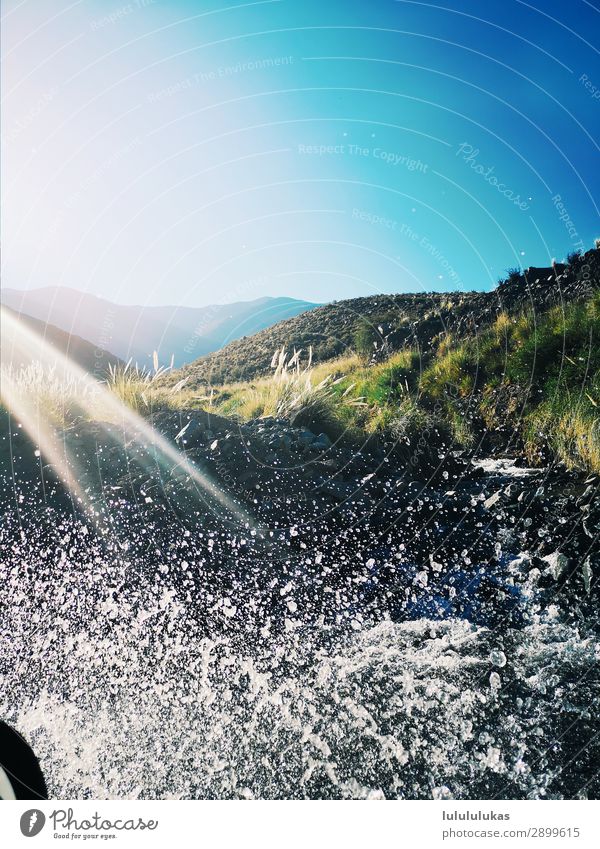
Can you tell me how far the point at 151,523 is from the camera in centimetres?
412

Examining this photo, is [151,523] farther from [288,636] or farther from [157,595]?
[288,636]

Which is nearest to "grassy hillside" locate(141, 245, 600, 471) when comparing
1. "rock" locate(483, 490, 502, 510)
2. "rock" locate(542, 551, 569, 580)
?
"rock" locate(483, 490, 502, 510)

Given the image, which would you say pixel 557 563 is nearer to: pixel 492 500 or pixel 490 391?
pixel 492 500

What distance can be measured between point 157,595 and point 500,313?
9.90m

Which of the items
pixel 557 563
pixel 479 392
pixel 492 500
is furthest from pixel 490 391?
pixel 557 563

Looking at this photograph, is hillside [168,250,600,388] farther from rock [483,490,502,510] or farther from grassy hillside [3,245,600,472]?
rock [483,490,502,510]

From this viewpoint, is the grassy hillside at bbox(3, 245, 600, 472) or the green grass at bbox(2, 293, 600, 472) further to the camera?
the grassy hillside at bbox(3, 245, 600, 472)

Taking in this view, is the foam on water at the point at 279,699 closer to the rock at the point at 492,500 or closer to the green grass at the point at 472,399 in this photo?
the rock at the point at 492,500
